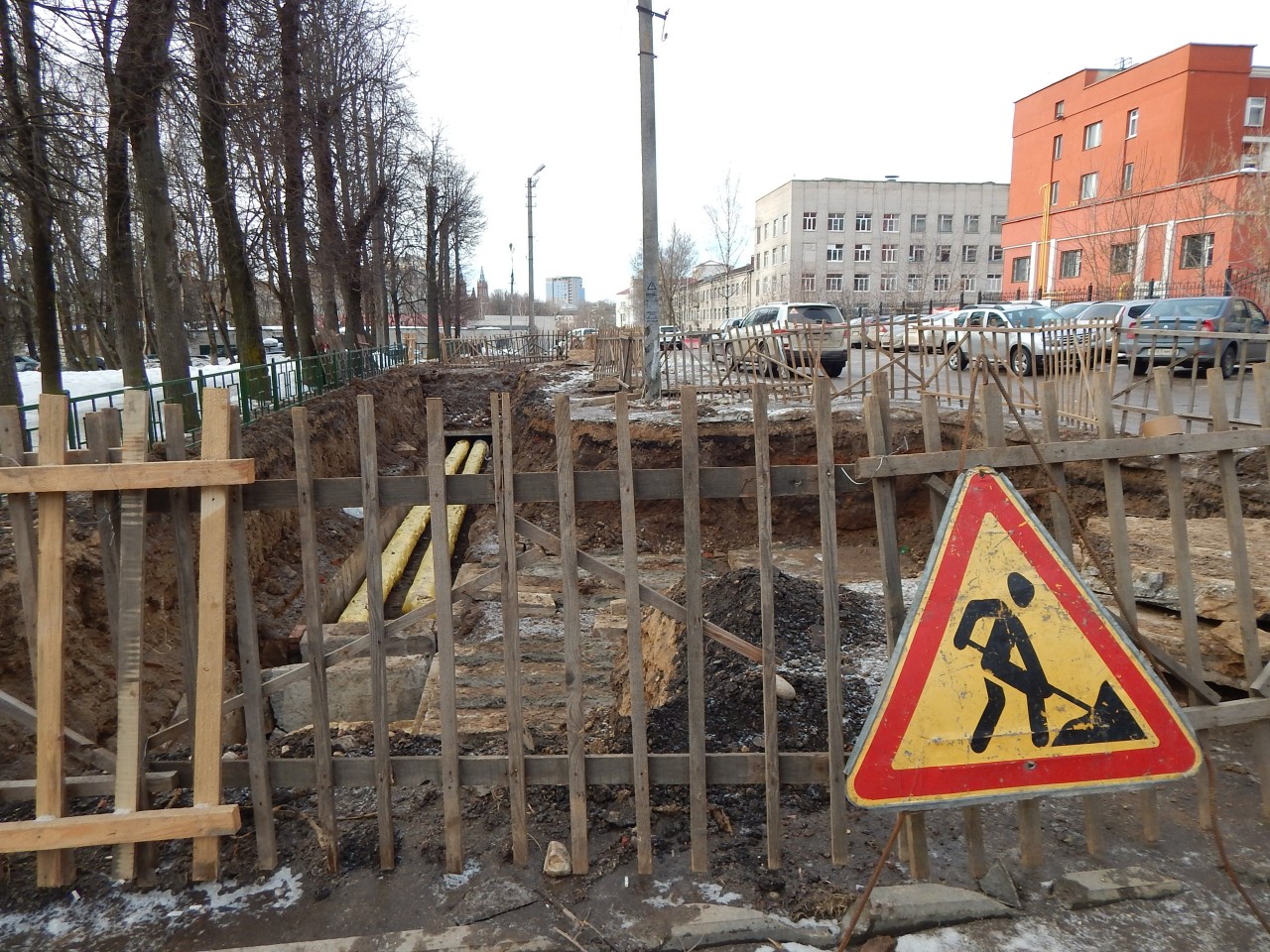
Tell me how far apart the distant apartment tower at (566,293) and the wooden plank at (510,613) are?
16246cm

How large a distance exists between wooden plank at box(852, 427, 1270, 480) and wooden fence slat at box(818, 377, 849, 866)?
14 cm

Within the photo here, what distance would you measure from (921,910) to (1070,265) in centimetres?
4373

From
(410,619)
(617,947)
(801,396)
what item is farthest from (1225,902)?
(801,396)

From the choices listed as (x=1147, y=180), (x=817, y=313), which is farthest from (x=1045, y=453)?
(x=1147, y=180)

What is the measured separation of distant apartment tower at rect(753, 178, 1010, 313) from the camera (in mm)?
67312

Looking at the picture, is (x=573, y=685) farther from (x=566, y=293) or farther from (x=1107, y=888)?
(x=566, y=293)

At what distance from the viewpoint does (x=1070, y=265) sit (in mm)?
38906

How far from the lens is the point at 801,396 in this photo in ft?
46.0

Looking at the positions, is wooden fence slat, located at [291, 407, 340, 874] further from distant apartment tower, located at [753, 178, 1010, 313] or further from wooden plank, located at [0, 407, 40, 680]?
distant apartment tower, located at [753, 178, 1010, 313]

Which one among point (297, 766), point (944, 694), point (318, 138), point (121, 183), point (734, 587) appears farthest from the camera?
point (318, 138)

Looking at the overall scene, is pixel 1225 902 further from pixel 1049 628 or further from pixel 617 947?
pixel 617 947

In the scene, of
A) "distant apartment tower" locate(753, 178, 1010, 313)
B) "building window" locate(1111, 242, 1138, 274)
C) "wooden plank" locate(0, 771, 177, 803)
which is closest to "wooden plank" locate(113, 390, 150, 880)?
"wooden plank" locate(0, 771, 177, 803)

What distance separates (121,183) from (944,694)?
13.1 meters

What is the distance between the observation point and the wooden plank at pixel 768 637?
288 centimetres
